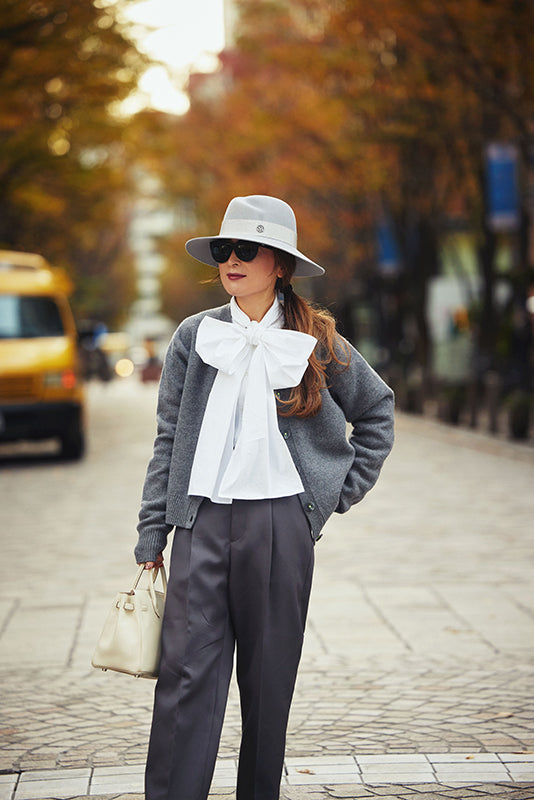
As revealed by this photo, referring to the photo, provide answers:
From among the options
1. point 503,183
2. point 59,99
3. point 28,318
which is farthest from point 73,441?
point 503,183

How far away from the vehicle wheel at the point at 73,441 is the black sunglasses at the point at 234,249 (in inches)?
547

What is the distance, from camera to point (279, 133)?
31594 mm

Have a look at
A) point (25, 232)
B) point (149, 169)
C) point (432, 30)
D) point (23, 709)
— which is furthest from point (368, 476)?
point (149, 169)

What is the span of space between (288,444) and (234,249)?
545 mm

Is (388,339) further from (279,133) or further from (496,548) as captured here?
(496,548)

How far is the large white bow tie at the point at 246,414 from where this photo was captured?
11.1ft

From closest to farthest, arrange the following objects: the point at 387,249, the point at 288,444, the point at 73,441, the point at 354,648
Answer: the point at 288,444 < the point at 354,648 < the point at 73,441 < the point at 387,249

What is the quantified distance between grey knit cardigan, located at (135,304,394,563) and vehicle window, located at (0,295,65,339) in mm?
14059

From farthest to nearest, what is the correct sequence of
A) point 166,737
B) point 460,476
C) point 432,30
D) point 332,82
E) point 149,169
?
point 149,169 < point 332,82 < point 432,30 < point 460,476 < point 166,737

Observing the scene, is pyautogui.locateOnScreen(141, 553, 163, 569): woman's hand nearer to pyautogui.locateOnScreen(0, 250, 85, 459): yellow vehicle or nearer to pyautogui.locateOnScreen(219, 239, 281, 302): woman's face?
pyautogui.locateOnScreen(219, 239, 281, 302): woman's face

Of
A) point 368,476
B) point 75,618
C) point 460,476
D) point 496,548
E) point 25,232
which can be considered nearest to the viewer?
point 368,476

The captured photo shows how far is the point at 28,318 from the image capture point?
1753 centimetres

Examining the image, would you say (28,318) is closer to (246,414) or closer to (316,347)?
(316,347)

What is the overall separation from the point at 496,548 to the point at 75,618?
3.49 meters
